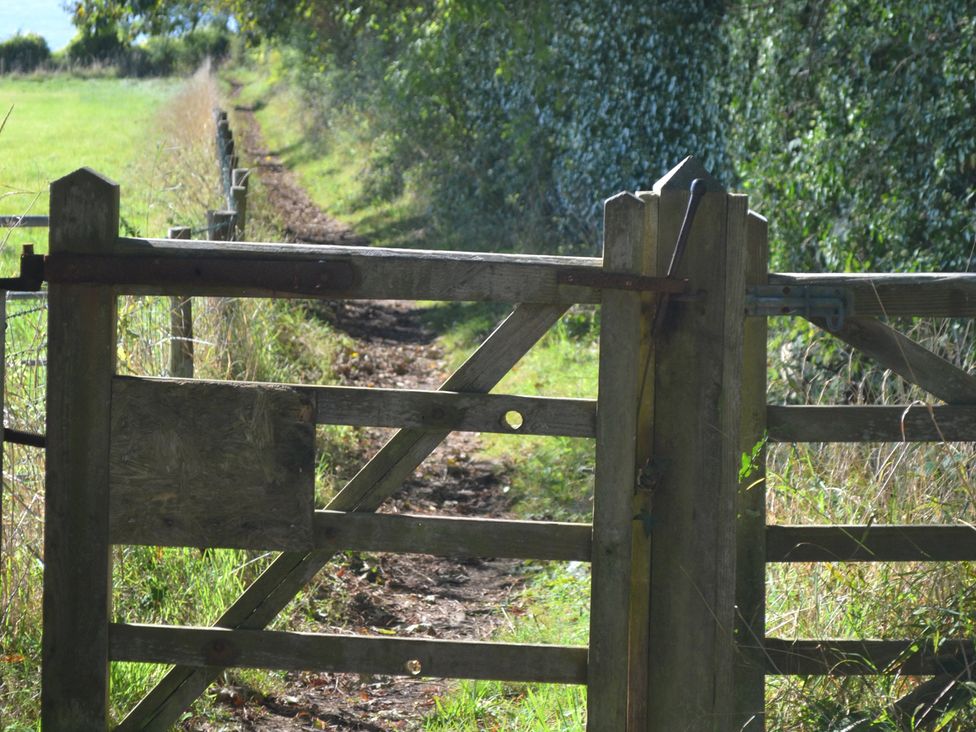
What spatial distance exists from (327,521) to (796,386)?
3.55 meters

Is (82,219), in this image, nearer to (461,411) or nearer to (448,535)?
(461,411)

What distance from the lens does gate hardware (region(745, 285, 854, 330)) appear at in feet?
10.3

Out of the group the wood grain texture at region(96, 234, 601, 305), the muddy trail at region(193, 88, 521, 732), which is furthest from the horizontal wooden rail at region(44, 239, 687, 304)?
the muddy trail at region(193, 88, 521, 732)

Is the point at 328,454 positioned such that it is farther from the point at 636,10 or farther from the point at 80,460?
the point at 636,10

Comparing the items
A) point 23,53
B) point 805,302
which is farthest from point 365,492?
point 23,53

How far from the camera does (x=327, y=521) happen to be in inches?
126

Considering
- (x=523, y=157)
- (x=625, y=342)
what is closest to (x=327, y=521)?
(x=625, y=342)

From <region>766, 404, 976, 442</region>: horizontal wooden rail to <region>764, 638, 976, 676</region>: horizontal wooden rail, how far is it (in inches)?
24.1

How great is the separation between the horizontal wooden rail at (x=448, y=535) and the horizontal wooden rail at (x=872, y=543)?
2.01ft

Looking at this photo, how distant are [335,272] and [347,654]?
109cm

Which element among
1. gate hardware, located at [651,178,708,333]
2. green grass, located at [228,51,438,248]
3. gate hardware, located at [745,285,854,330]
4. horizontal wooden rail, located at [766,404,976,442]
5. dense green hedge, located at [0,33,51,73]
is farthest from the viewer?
dense green hedge, located at [0,33,51,73]

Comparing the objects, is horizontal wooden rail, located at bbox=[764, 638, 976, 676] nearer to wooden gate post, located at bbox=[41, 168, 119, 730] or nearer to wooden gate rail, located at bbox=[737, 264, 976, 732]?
wooden gate rail, located at bbox=[737, 264, 976, 732]

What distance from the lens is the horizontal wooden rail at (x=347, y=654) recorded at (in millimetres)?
3217

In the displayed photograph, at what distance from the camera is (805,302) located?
315 centimetres
